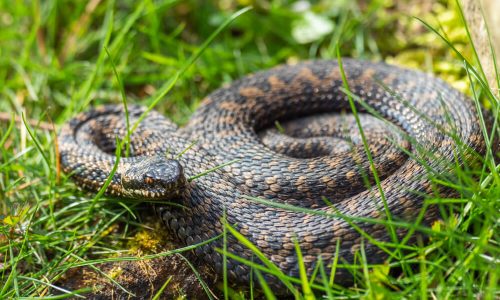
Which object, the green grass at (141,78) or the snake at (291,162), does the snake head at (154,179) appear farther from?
the green grass at (141,78)

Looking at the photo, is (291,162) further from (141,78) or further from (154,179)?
(141,78)

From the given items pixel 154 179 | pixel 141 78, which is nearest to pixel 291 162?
pixel 154 179

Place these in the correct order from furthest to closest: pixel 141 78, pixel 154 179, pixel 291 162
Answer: pixel 141 78 < pixel 291 162 < pixel 154 179

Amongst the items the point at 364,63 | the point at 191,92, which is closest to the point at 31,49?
the point at 191,92

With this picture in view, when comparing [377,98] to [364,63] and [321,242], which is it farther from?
[321,242]

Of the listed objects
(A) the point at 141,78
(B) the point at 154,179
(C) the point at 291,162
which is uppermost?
(A) the point at 141,78

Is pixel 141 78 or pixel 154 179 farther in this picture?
pixel 141 78
